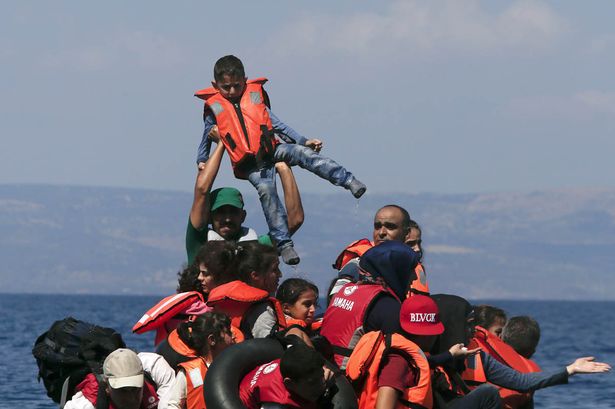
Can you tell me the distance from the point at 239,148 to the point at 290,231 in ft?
2.82

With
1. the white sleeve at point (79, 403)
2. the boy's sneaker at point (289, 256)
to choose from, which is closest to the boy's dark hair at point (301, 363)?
the white sleeve at point (79, 403)

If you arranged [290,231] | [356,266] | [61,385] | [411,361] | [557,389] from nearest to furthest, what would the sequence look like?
[411,361] → [61,385] → [356,266] → [290,231] → [557,389]

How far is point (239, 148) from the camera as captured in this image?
12.2m

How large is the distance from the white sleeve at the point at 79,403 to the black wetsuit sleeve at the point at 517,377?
2.90m

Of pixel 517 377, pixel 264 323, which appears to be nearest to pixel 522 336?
pixel 517 377

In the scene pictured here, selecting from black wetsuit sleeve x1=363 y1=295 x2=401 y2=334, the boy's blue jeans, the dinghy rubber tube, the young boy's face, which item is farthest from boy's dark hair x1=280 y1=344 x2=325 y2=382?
the young boy's face

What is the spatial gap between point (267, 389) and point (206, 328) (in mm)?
874

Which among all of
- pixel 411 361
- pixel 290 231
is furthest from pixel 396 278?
pixel 290 231

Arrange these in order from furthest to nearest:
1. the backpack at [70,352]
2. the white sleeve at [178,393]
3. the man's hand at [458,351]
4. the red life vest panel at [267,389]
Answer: the backpack at [70,352] → the white sleeve at [178,393] → the man's hand at [458,351] → the red life vest panel at [267,389]

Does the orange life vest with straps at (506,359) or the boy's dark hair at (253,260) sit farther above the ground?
the boy's dark hair at (253,260)

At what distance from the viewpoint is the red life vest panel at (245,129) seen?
12156mm

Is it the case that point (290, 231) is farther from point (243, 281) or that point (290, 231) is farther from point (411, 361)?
point (411, 361)

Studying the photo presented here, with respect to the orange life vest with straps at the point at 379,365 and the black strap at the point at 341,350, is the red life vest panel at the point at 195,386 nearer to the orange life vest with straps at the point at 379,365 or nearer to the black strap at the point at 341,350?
the black strap at the point at 341,350

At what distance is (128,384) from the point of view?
32.7 feet
